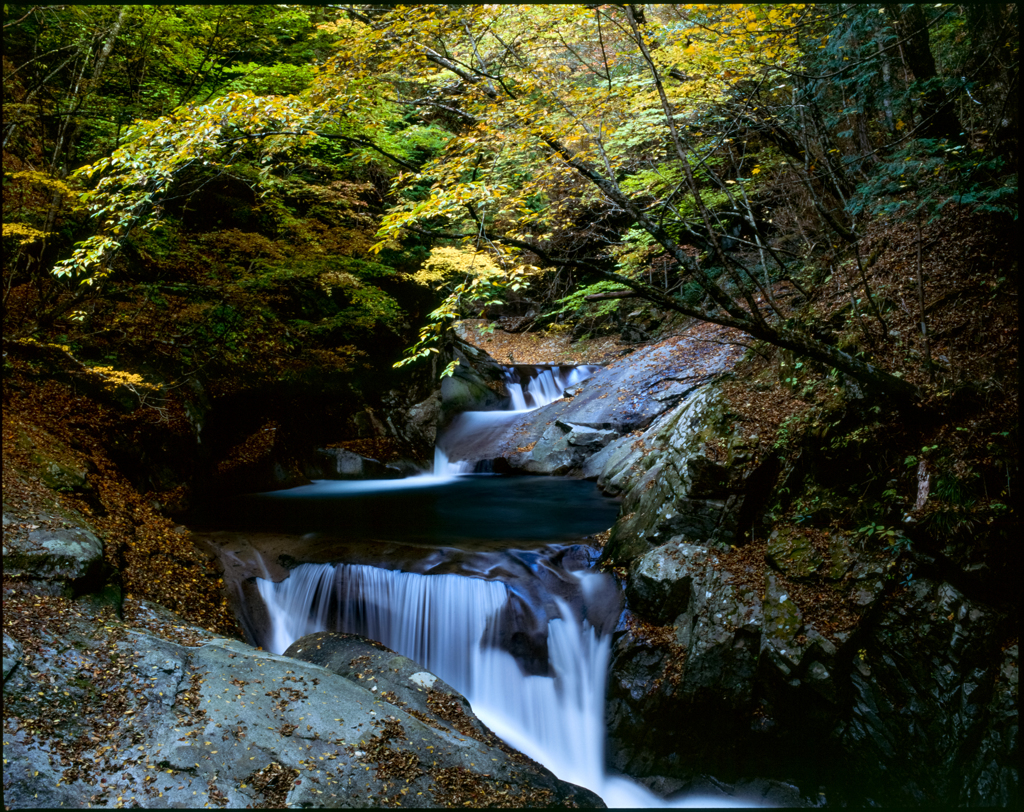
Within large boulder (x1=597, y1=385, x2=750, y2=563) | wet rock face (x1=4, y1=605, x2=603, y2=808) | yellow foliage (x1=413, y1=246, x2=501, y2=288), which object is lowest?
wet rock face (x1=4, y1=605, x2=603, y2=808)

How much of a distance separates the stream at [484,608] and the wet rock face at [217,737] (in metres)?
1.02

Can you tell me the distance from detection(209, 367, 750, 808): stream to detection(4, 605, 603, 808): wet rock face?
1.02 m

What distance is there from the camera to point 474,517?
927 centimetres

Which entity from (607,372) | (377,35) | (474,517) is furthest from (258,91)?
(607,372)

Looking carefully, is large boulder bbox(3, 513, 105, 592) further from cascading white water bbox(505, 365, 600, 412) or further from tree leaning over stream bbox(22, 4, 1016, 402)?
cascading white water bbox(505, 365, 600, 412)

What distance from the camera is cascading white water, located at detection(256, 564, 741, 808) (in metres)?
5.68

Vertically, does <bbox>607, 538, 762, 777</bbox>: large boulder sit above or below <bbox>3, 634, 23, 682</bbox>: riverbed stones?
below

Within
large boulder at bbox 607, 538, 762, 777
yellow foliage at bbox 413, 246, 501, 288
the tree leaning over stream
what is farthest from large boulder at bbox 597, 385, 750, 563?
yellow foliage at bbox 413, 246, 501, 288

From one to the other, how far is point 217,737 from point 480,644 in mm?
3076

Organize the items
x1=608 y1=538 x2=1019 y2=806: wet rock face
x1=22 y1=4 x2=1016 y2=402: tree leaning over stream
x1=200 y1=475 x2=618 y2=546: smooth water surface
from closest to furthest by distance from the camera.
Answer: x1=608 y1=538 x2=1019 y2=806: wet rock face < x1=22 y1=4 x2=1016 y2=402: tree leaning over stream < x1=200 y1=475 x2=618 y2=546: smooth water surface

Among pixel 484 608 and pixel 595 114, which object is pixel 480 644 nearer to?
pixel 484 608

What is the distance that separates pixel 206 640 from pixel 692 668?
14.1 feet

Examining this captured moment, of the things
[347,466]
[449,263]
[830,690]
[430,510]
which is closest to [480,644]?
[830,690]

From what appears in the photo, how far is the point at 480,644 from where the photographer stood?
6305 millimetres
